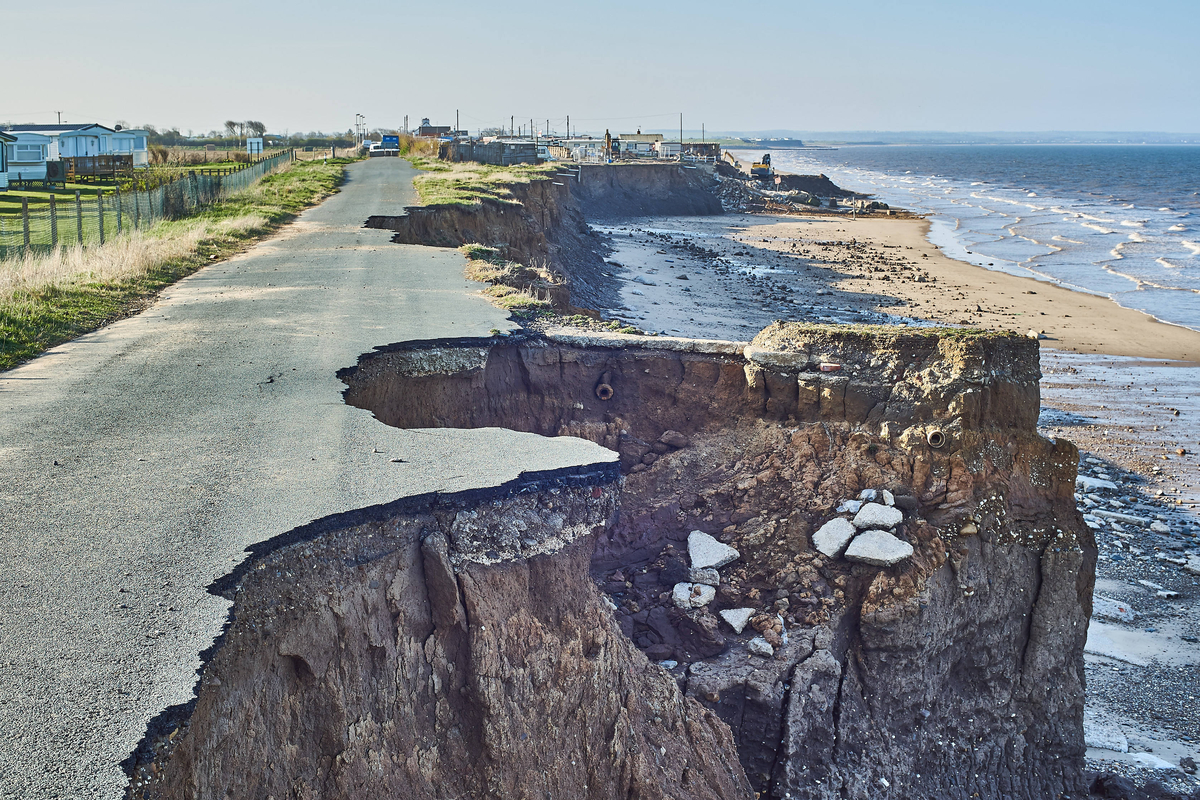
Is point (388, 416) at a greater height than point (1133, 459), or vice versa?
point (388, 416)

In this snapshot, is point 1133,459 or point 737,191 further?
point 737,191

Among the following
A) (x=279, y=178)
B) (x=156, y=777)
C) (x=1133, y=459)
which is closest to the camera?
(x=156, y=777)

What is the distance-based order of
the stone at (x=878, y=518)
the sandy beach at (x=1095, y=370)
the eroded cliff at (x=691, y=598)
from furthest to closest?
the sandy beach at (x=1095, y=370)
the stone at (x=878, y=518)
the eroded cliff at (x=691, y=598)

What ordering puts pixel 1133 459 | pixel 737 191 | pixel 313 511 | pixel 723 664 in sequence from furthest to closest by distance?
pixel 737 191
pixel 1133 459
pixel 723 664
pixel 313 511

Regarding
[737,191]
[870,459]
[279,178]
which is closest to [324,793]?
[870,459]

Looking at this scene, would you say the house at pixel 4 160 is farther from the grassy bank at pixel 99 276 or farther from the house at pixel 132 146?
the grassy bank at pixel 99 276

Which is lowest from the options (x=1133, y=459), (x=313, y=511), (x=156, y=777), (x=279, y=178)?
(x=1133, y=459)

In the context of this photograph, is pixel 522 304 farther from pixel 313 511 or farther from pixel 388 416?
pixel 313 511

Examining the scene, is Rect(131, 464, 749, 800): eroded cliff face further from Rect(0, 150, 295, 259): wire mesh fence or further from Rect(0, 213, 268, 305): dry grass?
Rect(0, 150, 295, 259): wire mesh fence

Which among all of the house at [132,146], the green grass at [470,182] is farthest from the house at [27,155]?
the green grass at [470,182]
